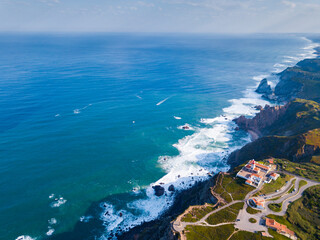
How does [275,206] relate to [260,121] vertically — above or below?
above

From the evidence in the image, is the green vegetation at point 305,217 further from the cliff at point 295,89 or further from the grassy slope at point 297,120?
the cliff at point 295,89

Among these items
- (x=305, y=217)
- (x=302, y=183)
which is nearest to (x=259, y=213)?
(x=305, y=217)

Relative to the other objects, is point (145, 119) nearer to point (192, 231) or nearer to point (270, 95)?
point (192, 231)

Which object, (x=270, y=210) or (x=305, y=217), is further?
(x=270, y=210)

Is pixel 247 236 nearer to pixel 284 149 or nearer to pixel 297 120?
pixel 284 149

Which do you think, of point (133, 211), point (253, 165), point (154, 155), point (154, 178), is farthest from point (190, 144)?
point (133, 211)

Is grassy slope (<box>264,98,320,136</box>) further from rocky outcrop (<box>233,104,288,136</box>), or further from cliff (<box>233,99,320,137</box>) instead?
rocky outcrop (<box>233,104,288,136</box>)
